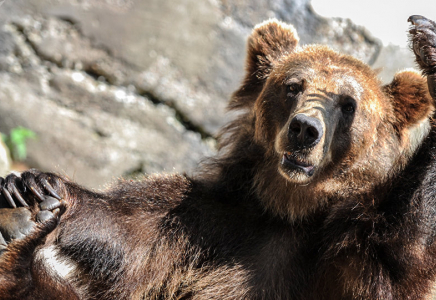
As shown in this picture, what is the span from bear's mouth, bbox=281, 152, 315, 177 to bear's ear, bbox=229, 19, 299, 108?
4.57ft

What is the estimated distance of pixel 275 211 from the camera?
17.8ft

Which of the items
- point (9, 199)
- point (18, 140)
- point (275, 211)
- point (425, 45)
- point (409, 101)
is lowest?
point (18, 140)

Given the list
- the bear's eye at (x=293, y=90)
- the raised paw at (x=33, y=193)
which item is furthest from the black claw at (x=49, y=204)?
the bear's eye at (x=293, y=90)

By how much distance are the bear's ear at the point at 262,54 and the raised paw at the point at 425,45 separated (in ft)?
6.19

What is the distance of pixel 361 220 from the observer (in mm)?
4637

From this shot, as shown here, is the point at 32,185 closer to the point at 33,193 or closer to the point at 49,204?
the point at 33,193

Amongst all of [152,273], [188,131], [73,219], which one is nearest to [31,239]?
[73,219]

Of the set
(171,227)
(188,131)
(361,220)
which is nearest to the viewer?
(361,220)

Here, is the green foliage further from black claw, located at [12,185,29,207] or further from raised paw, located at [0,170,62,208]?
black claw, located at [12,185,29,207]

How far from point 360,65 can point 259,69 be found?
1.16 m

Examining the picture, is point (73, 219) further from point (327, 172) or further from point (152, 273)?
point (327, 172)

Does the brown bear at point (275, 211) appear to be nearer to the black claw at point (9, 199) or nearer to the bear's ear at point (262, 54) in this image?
the black claw at point (9, 199)

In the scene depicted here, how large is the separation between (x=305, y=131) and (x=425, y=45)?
1213 mm

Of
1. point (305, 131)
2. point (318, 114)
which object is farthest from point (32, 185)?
point (318, 114)
